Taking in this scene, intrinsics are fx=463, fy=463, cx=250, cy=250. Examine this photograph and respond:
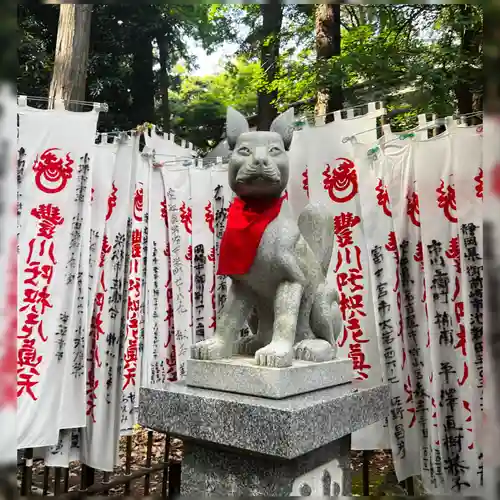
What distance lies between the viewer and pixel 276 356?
2066 millimetres

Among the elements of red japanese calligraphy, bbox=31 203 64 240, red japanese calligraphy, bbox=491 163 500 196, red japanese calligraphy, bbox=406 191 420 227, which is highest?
red japanese calligraphy, bbox=406 191 420 227

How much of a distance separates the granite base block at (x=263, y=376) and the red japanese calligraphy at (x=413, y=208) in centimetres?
158

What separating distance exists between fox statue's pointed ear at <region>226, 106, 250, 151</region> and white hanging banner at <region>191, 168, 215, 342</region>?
1.92 metres

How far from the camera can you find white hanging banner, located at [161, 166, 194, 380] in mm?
4176

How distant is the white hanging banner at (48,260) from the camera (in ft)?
11.0

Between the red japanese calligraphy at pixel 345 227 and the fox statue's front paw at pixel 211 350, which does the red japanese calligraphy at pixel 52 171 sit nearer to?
the fox statue's front paw at pixel 211 350

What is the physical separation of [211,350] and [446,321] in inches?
75.4

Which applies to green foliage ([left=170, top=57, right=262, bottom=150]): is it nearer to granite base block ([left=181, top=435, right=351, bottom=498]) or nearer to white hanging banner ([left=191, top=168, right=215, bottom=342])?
white hanging banner ([left=191, top=168, right=215, bottom=342])

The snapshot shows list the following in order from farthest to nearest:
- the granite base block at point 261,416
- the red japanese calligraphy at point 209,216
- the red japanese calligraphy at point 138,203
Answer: the red japanese calligraphy at point 209,216 → the red japanese calligraphy at point 138,203 → the granite base block at point 261,416

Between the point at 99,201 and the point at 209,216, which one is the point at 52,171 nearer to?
the point at 99,201

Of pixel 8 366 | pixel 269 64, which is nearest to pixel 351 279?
pixel 8 366

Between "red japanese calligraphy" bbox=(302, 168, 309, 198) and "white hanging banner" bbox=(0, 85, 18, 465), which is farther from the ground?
"red japanese calligraphy" bbox=(302, 168, 309, 198)

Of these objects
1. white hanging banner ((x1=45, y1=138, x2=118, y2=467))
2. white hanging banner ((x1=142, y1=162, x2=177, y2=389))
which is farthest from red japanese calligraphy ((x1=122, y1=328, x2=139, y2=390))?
white hanging banner ((x1=45, y1=138, x2=118, y2=467))

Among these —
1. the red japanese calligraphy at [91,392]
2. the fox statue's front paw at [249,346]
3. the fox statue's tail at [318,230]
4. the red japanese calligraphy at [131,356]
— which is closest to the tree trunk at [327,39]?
the fox statue's tail at [318,230]
